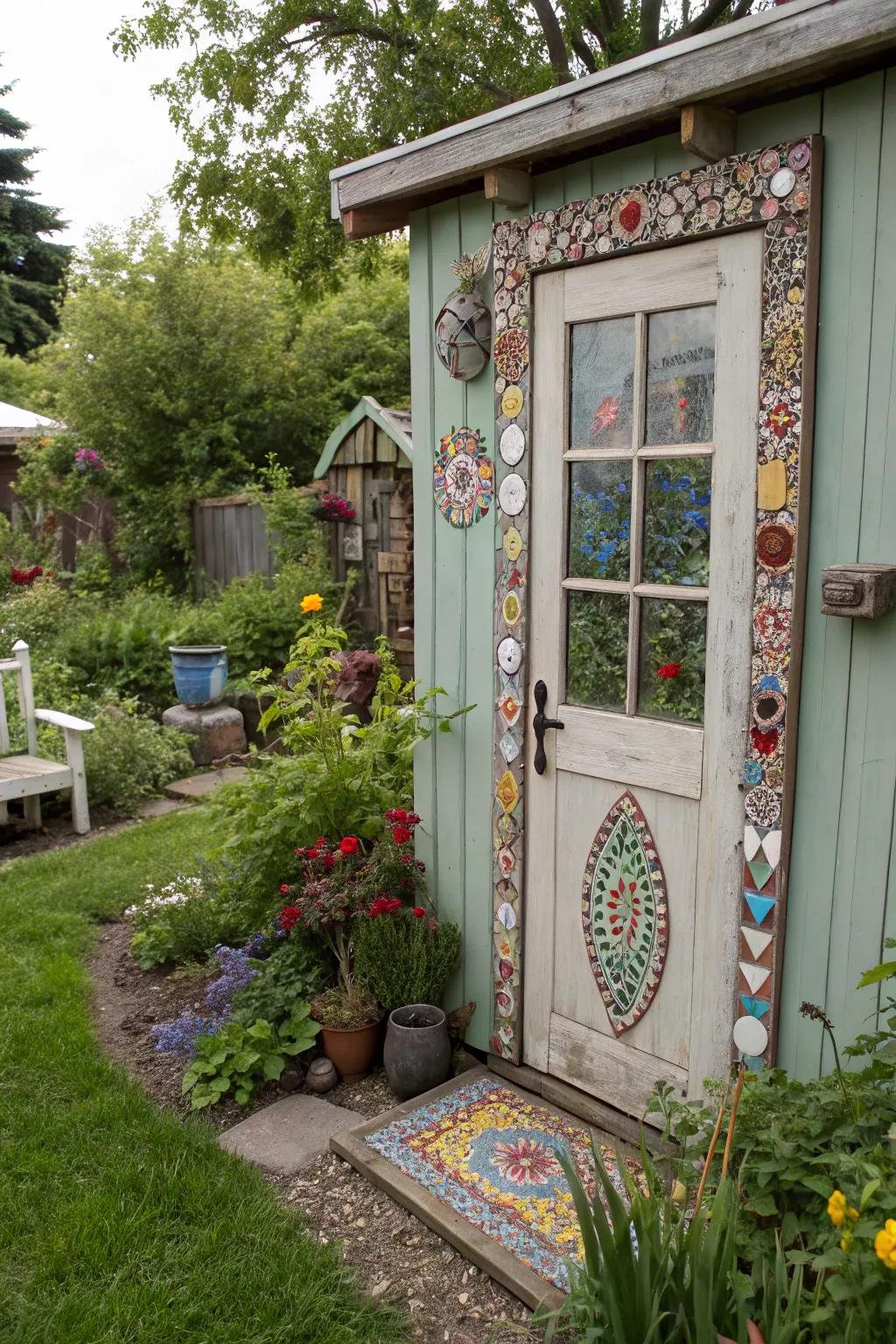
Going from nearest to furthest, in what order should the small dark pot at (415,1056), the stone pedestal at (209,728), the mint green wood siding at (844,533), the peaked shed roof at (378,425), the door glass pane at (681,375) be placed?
the mint green wood siding at (844,533) < the door glass pane at (681,375) < the small dark pot at (415,1056) < the stone pedestal at (209,728) < the peaked shed roof at (378,425)

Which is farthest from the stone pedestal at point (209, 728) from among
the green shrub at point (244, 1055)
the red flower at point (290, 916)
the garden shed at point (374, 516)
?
the green shrub at point (244, 1055)

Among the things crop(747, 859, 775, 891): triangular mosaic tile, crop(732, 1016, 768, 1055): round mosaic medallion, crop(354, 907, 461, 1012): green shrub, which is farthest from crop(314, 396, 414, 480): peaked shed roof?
crop(732, 1016, 768, 1055): round mosaic medallion

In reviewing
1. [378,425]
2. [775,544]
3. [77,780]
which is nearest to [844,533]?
[775,544]

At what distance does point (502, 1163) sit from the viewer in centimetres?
292

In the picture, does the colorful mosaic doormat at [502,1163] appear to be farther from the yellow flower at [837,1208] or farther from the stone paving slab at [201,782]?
the stone paving slab at [201,782]

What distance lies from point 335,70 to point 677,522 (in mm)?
7667

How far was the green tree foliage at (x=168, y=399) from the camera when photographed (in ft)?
36.1

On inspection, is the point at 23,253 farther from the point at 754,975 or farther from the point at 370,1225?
the point at 754,975

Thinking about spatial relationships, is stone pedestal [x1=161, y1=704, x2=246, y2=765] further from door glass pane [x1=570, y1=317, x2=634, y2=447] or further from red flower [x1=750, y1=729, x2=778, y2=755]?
red flower [x1=750, y1=729, x2=778, y2=755]

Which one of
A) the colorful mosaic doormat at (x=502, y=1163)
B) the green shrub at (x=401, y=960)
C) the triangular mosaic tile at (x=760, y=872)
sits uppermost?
the triangular mosaic tile at (x=760, y=872)

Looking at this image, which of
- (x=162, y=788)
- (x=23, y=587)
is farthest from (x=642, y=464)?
(x=23, y=587)

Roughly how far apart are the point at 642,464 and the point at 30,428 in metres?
11.1

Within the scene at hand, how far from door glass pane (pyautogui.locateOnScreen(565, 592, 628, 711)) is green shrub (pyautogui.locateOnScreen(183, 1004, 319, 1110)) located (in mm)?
1480

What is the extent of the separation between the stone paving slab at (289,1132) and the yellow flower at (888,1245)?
1896 millimetres
